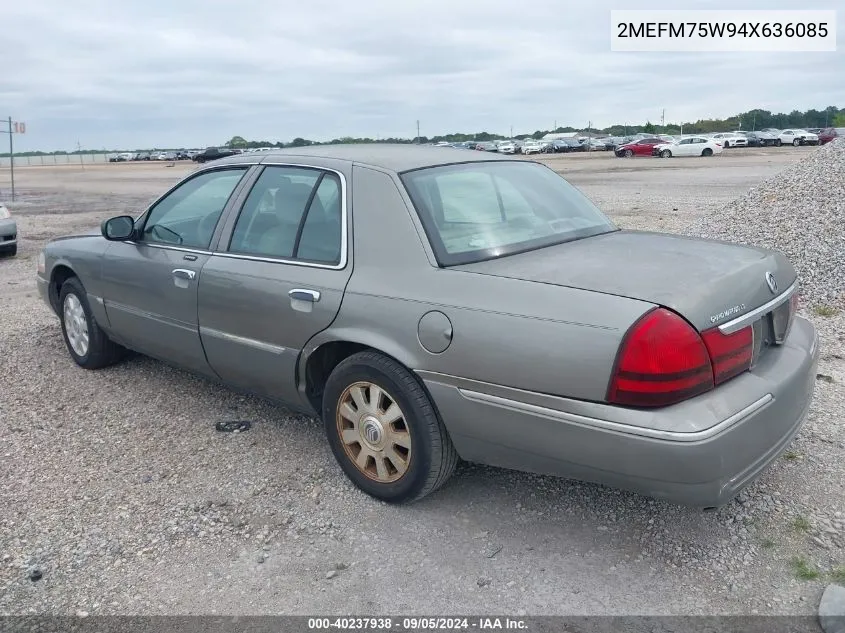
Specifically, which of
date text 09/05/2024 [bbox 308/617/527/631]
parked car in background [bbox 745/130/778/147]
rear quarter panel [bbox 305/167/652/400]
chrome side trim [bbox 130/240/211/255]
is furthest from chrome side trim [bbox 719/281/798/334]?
parked car in background [bbox 745/130/778/147]

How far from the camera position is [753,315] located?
292 centimetres

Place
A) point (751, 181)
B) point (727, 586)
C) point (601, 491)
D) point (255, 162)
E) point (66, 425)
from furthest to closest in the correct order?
1. point (751, 181)
2. point (66, 425)
3. point (255, 162)
4. point (601, 491)
5. point (727, 586)

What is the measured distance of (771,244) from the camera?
24.4 ft

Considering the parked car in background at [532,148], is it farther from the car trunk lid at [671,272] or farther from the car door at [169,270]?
the car trunk lid at [671,272]

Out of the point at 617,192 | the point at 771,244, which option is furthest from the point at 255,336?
the point at 617,192

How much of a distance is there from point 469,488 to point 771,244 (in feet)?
17.3

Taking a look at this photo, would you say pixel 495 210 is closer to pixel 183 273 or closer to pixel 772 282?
pixel 772 282

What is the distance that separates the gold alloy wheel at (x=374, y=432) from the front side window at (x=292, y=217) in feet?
2.17

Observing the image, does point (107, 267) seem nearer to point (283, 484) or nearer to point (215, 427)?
point (215, 427)

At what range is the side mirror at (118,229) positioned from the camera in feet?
15.2

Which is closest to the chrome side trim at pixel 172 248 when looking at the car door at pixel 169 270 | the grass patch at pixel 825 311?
the car door at pixel 169 270

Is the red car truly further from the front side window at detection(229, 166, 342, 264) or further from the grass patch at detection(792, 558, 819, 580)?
the grass patch at detection(792, 558, 819, 580)

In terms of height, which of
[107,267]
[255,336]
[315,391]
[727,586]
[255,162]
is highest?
[255,162]

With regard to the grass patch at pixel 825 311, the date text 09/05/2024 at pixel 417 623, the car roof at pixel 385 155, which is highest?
the car roof at pixel 385 155
